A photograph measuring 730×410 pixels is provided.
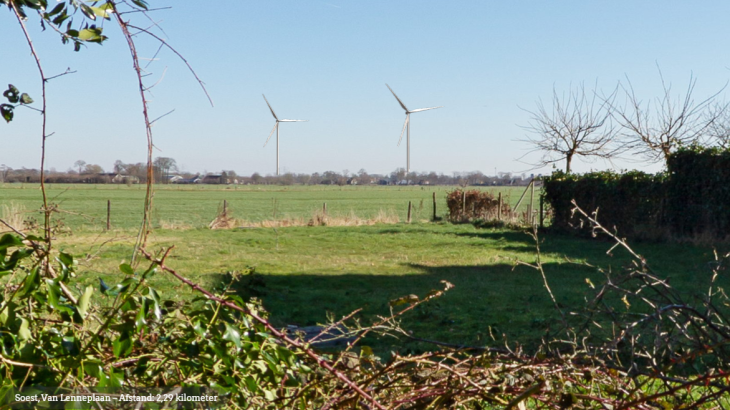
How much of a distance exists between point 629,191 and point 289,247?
955 cm

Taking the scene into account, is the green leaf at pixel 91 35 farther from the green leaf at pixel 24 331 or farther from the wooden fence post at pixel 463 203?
the wooden fence post at pixel 463 203

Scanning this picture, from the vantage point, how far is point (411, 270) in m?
11.7

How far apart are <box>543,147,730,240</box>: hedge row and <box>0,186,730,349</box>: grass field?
45.2 inches

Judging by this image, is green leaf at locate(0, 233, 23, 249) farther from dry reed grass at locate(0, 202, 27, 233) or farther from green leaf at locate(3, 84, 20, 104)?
green leaf at locate(3, 84, 20, 104)

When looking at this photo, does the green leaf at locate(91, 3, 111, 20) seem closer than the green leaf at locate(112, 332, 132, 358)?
No

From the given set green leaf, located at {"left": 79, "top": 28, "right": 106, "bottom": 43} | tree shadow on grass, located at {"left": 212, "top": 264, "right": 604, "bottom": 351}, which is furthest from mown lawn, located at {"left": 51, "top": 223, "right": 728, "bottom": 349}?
green leaf, located at {"left": 79, "top": 28, "right": 106, "bottom": 43}

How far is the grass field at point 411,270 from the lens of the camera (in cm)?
718

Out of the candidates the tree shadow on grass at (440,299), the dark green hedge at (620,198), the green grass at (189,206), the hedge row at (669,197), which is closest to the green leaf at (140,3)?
the tree shadow on grass at (440,299)

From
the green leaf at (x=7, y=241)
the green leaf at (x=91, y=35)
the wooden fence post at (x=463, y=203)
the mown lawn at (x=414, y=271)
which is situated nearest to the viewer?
the green leaf at (x=7, y=241)

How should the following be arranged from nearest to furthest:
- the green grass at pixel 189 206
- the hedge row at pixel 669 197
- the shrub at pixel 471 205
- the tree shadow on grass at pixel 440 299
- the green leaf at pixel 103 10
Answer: the green leaf at pixel 103 10
the tree shadow on grass at pixel 440 299
the hedge row at pixel 669 197
the shrub at pixel 471 205
the green grass at pixel 189 206

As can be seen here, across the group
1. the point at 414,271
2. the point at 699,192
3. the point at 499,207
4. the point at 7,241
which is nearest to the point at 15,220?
the point at 414,271

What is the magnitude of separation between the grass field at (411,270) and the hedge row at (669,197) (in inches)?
45.2

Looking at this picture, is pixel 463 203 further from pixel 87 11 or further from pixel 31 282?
pixel 31 282

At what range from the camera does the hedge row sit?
14.5 metres
